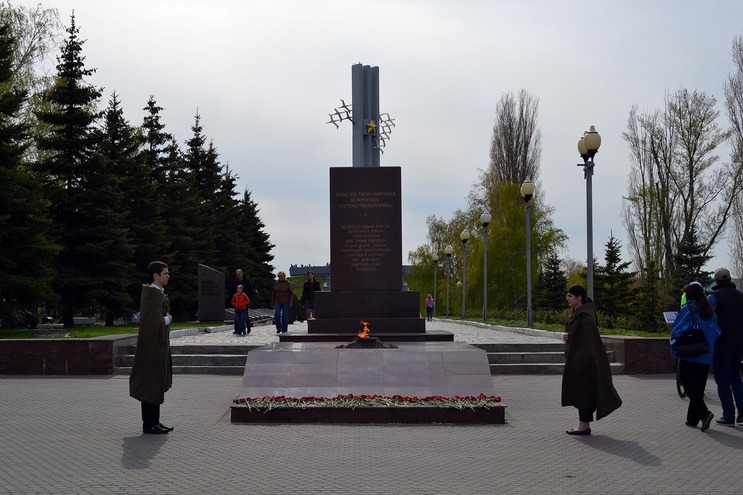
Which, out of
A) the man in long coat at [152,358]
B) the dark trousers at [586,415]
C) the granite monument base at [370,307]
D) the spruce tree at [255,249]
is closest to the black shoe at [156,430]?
the man in long coat at [152,358]

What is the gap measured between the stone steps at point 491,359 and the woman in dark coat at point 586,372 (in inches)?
266

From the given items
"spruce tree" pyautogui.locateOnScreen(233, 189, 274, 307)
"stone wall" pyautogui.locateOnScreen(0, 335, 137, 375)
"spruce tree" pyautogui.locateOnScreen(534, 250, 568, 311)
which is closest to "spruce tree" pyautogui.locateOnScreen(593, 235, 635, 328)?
"spruce tree" pyautogui.locateOnScreen(534, 250, 568, 311)

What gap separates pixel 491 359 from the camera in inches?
679

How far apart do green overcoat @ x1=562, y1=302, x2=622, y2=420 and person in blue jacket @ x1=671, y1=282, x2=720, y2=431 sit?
3.45ft

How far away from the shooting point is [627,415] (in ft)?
37.3

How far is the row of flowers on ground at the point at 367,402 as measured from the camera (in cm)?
1084

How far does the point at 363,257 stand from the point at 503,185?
37.6 metres

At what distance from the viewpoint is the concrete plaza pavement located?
7.11 metres

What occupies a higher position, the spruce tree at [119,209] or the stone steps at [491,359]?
the spruce tree at [119,209]

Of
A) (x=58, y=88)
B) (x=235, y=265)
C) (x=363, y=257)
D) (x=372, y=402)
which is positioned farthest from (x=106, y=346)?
(x=235, y=265)

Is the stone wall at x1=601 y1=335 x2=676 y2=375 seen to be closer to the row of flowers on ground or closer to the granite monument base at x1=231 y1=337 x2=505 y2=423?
the granite monument base at x1=231 y1=337 x2=505 y2=423

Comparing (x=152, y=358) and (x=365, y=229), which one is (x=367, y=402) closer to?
(x=152, y=358)

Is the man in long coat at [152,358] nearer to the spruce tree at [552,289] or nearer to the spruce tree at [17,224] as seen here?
the spruce tree at [17,224]

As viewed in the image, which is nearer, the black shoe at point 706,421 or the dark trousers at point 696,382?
the black shoe at point 706,421
